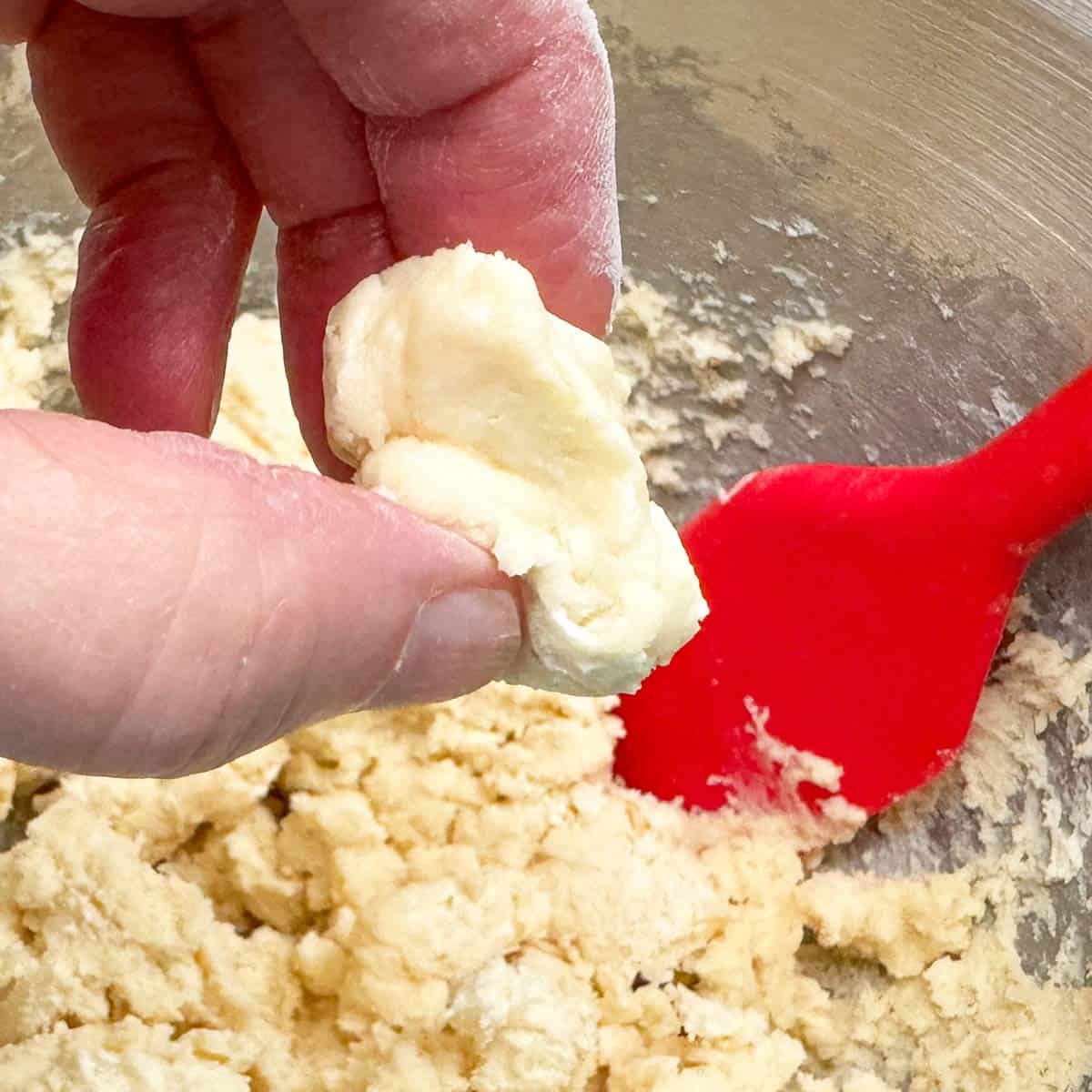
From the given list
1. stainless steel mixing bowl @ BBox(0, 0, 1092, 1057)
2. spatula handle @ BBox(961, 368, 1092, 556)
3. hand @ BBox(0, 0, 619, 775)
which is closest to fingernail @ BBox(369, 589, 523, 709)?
hand @ BBox(0, 0, 619, 775)

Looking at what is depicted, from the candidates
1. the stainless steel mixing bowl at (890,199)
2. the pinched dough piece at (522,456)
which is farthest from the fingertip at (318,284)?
the stainless steel mixing bowl at (890,199)

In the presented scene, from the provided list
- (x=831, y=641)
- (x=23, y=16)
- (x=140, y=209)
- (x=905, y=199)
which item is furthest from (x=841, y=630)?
(x=23, y=16)

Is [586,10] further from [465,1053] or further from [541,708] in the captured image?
[465,1053]

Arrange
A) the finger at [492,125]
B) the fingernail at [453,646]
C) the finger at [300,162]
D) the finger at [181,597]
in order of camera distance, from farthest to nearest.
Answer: the finger at [300,162] → the finger at [492,125] → the fingernail at [453,646] → the finger at [181,597]

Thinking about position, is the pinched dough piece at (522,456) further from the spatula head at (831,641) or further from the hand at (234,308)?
the spatula head at (831,641)

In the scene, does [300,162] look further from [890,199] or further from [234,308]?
[890,199]

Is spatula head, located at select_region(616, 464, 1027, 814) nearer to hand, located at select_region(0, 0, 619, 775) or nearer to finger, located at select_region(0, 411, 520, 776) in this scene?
hand, located at select_region(0, 0, 619, 775)
